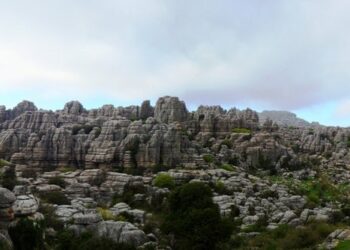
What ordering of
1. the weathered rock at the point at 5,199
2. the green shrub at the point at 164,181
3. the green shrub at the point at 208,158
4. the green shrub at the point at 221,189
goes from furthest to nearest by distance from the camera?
the green shrub at the point at 208,158, the green shrub at the point at 164,181, the green shrub at the point at 221,189, the weathered rock at the point at 5,199

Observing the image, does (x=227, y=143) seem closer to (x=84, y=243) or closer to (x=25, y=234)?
(x=84, y=243)

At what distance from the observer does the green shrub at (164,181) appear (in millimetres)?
44969

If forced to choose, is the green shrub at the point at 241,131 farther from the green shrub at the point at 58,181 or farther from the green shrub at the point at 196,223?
the green shrub at the point at 196,223

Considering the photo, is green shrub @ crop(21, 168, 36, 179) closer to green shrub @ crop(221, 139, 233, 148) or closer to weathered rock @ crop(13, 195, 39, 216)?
weathered rock @ crop(13, 195, 39, 216)

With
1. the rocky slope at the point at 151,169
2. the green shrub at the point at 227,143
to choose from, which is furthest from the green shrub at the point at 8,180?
the green shrub at the point at 227,143

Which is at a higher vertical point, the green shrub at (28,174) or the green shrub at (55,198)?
the green shrub at (28,174)

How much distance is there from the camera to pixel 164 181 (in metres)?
45.5

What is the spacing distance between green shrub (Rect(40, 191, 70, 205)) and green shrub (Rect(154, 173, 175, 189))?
11239 mm

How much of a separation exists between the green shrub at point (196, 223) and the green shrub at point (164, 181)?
55.1 feet

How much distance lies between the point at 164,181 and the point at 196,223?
64.2 ft

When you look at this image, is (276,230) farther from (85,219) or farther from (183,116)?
(183,116)

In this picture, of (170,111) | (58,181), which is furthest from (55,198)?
(170,111)

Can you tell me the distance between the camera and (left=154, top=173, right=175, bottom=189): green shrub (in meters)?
45.0

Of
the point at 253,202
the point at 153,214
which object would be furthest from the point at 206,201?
the point at 253,202
